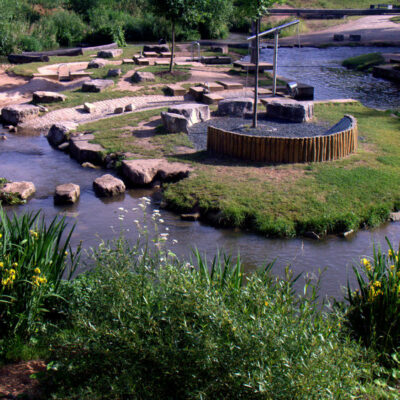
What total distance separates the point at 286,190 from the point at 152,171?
2.49m

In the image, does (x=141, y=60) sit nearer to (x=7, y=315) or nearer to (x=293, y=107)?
(x=293, y=107)

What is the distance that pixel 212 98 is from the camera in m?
14.8

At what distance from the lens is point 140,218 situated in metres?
8.02

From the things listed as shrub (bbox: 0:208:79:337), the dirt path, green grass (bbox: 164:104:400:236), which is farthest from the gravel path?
the dirt path

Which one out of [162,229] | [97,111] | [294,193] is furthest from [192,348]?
[97,111]

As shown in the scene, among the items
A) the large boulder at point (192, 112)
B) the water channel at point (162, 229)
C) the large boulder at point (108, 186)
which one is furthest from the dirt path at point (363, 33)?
the large boulder at point (108, 186)

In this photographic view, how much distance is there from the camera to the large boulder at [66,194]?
28.2 feet

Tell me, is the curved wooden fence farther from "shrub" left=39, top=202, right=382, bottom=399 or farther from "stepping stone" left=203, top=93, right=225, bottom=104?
"shrub" left=39, top=202, right=382, bottom=399

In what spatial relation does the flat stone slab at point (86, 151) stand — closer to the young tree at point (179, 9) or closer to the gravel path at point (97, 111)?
the gravel path at point (97, 111)

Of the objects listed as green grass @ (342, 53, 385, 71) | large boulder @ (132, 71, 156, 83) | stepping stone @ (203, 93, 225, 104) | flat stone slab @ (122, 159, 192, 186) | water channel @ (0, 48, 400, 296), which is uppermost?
green grass @ (342, 53, 385, 71)

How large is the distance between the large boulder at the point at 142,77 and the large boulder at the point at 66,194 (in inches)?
366

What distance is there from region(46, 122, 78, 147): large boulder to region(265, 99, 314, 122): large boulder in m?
4.81

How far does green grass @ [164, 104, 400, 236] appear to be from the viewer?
25.1ft

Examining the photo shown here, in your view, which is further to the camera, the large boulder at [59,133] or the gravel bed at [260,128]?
the large boulder at [59,133]
